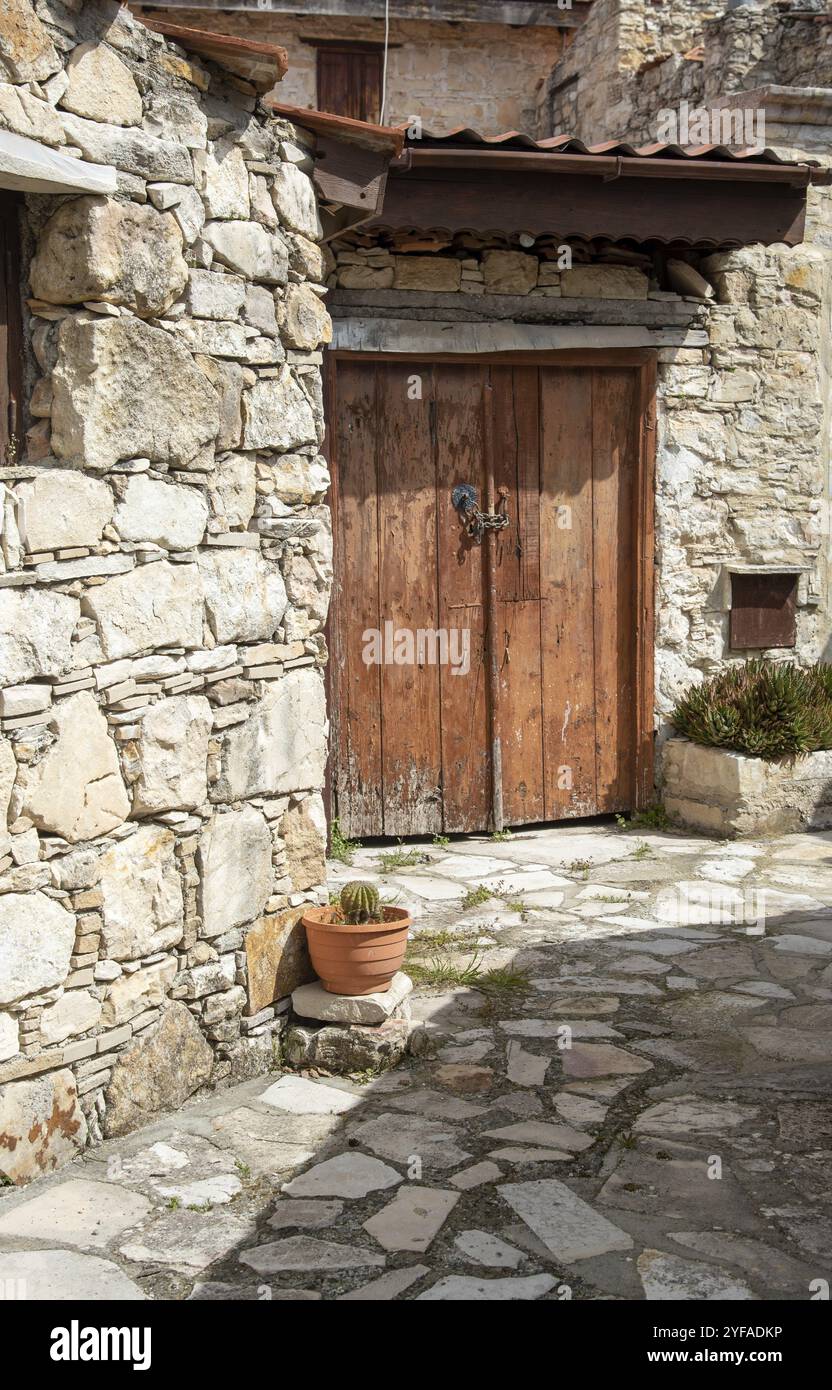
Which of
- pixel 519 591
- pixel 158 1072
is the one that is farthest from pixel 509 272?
pixel 158 1072

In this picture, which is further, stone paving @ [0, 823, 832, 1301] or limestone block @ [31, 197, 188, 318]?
limestone block @ [31, 197, 188, 318]

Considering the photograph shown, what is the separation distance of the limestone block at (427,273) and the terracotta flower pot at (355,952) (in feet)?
11.8

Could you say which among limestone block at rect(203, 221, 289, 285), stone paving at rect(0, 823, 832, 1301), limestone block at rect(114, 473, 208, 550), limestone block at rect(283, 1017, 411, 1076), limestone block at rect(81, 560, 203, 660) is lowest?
stone paving at rect(0, 823, 832, 1301)

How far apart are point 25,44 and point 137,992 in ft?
7.99

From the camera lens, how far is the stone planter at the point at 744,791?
22.3 feet

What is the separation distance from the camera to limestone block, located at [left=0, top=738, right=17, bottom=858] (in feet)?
10.2

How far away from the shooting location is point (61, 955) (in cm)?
329

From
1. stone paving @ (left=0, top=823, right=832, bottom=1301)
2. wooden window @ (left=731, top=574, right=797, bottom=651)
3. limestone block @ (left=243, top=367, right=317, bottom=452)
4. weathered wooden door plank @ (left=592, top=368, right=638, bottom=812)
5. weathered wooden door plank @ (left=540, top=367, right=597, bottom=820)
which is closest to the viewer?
stone paving @ (left=0, top=823, right=832, bottom=1301)

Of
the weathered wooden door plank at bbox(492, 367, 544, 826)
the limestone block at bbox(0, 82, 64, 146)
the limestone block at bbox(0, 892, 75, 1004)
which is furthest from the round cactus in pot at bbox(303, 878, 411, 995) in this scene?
the weathered wooden door plank at bbox(492, 367, 544, 826)

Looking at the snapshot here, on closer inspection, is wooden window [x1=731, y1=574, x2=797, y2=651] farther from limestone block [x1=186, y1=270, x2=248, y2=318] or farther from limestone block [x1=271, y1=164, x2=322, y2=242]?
limestone block [x1=186, y1=270, x2=248, y2=318]

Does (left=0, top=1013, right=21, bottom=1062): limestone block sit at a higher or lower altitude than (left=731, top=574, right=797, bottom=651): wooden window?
lower

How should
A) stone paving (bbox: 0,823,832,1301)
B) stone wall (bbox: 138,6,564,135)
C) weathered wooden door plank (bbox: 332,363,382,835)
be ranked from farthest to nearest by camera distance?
stone wall (bbox: 138,6,564,135) → weathered wooden door plank (bbox: 332,363,382,835) → stone paving (bbox: 0,823,832,1301)

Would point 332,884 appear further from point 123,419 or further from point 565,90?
point 565,90
